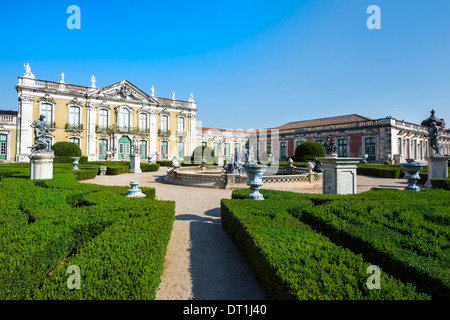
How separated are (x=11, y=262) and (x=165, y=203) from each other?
275 cm

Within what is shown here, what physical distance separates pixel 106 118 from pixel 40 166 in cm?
2283

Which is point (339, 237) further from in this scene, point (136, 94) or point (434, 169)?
point (136, 94)

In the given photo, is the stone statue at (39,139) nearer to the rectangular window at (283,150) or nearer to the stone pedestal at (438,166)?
the stone pedestal at (438,166)

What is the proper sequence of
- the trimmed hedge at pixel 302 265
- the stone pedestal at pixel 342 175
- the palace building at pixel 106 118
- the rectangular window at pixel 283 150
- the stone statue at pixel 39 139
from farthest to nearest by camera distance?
the rectangular window at pixel 283 150 < the palace building at pixel 106 118 < the stone statue at pixel 39 139 < the stone pedestal at pixel 342 175 < the trimmed hedge at pixel 302 265

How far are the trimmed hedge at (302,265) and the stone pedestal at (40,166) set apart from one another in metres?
7.62

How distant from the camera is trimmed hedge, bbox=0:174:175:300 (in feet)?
6.03

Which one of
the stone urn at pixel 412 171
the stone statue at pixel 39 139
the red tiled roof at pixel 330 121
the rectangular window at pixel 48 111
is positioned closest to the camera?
the stone urn at pixel 412 171

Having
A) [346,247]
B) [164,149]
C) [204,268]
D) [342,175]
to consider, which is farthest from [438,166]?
[164,149]

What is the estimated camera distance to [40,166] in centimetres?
781

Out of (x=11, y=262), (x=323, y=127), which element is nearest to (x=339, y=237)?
(x=11, y=262)

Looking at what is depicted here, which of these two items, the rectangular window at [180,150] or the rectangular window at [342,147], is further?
the rectangular window at [180,150]

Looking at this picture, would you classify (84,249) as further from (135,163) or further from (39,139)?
(135,163)

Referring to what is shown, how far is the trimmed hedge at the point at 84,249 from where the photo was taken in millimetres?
1838

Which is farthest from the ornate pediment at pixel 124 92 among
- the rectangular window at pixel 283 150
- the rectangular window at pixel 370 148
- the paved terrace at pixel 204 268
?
the paved terrace at pixel 204 268
